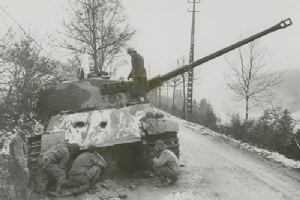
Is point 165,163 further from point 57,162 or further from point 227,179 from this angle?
point 57,162

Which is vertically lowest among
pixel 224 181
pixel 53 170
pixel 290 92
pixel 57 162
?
pixel 224 181

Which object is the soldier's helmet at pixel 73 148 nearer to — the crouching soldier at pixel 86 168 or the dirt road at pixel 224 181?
the crouching soldier at pixel 86 168

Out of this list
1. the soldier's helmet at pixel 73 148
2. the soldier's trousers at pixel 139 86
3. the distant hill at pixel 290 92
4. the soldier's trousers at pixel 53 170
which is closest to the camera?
the soldier's trousers at pixel 53 170

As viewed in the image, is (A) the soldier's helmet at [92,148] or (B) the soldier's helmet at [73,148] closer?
(A) the soldier's helmet at [92,148]

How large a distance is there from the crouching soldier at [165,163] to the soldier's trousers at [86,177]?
47.6 inches

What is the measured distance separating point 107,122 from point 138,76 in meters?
1.92

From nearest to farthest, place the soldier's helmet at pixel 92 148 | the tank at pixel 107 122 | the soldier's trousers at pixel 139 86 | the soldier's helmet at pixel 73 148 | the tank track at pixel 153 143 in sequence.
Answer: the soldier's helmet at pixel 92 148, the soldier's helmet at pixel 73 148, the tank at pixel 107 122, the tank track at pixel 153 143, the soldier's trousers at pixel 139 86

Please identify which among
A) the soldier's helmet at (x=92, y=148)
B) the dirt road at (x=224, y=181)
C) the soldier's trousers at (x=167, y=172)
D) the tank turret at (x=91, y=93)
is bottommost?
the dirt road at (x=224, y=181)

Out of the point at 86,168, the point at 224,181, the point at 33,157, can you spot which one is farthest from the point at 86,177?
the point at 224,181

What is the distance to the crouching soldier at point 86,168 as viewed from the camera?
29.6 ft

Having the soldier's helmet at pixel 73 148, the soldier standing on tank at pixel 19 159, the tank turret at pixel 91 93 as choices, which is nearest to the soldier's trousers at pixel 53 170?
the soldier standing on tank at pixel 19 159

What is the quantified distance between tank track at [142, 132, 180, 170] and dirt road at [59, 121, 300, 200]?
1.80 ft

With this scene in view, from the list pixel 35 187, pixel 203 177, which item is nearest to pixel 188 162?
pixel 203 177

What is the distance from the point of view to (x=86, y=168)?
9.04m
